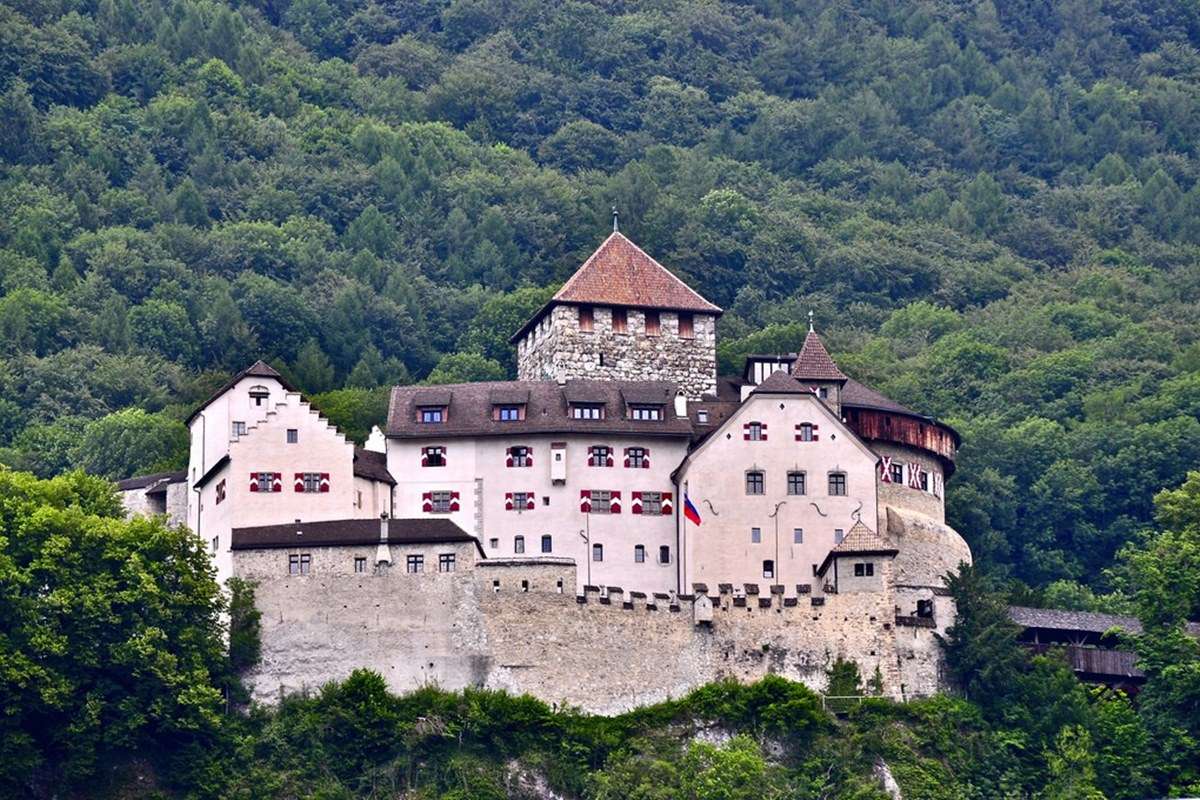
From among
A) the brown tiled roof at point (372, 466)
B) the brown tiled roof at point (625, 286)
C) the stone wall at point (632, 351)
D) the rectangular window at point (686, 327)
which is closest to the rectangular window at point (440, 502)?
the brown tiled roof at point (372, 466)

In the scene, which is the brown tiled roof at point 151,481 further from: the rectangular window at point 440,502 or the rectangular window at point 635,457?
the rectangular window at point 635,457

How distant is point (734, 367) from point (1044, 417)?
25.1m

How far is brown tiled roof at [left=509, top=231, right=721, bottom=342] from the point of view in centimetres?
10025

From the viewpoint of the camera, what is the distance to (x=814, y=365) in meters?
97.2

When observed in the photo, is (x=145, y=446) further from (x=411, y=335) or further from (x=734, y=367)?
(x=411, y=335)

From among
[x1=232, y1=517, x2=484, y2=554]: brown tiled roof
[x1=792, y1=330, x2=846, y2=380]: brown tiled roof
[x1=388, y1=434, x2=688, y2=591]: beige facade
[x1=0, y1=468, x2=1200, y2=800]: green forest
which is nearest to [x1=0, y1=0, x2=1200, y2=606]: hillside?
[x1=388, y1=434, x2=688, y2=591]: beige facade

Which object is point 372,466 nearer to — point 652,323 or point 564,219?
point 652,323

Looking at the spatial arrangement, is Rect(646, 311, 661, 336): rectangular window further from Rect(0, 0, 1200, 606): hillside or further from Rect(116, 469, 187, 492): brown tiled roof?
Rect(116, 469, 187, 492): brown tiled roof

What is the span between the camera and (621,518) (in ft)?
306

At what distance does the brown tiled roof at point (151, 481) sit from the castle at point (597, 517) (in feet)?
0.51

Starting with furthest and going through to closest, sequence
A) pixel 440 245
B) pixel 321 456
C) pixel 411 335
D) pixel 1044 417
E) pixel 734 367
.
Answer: pixel 440 245 → pixel 411 335 → pixel 1044 417 → pixel 734 367 → pixel 321 456

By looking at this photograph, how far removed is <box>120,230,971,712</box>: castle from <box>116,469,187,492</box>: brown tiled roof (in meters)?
0.15

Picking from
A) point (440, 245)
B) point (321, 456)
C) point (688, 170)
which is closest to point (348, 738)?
point (321, 456)

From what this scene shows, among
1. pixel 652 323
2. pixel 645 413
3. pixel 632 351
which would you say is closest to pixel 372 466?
pixel 645 413
